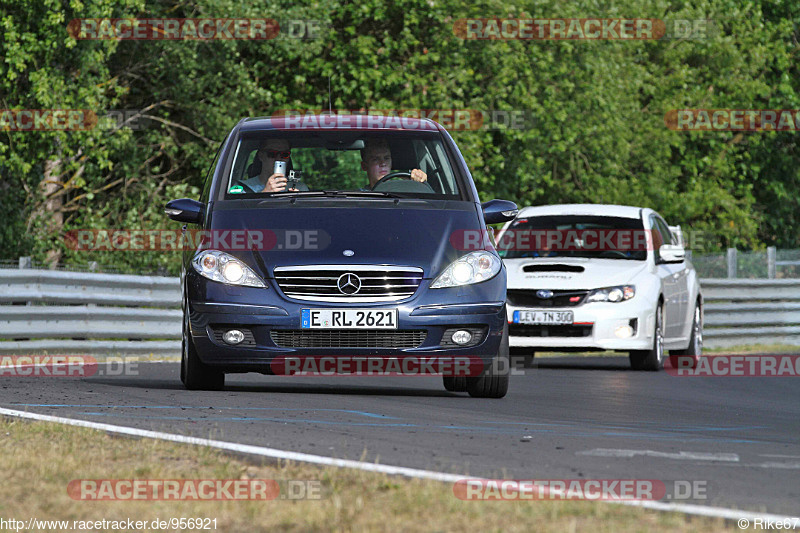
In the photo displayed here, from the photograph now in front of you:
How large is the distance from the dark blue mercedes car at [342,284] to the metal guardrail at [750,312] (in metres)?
12.5

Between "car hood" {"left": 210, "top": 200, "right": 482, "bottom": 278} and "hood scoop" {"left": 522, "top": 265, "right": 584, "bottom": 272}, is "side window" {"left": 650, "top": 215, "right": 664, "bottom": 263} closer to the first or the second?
"hood scoop" {"left": 522, "top": 265, "right": 584, "bottom": 272}

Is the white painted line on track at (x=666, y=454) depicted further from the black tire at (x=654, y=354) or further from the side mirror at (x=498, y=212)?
the black tire at (x=654, y=354)

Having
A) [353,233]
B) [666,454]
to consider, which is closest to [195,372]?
[353,233]

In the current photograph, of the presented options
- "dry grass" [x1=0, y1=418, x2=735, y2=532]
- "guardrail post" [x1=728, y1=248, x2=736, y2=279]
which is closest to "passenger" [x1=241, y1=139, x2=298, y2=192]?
"dry grass" [x1=0, y1=418, x2=735, y2=532]

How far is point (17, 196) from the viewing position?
2684 cm

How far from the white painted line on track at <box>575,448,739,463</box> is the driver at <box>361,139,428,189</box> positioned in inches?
153

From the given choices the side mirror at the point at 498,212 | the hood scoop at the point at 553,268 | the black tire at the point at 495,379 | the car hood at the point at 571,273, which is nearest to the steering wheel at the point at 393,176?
the side mirror at the point at 498,212

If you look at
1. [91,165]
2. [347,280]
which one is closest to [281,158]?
[347,280]

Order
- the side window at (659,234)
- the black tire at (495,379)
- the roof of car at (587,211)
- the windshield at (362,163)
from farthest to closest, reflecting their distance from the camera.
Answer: the roof of car at (587,211) < the side window at (659,234) < the windshield at (362,163) < the black tire at (495,379)

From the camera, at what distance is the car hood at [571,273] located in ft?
48.7

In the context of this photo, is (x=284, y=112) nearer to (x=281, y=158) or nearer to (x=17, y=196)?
(x=17, y=196)

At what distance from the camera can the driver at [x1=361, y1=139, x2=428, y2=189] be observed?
35.1 feet

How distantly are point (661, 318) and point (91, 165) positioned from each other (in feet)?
45.3

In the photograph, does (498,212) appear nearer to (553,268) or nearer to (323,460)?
(323,460)
